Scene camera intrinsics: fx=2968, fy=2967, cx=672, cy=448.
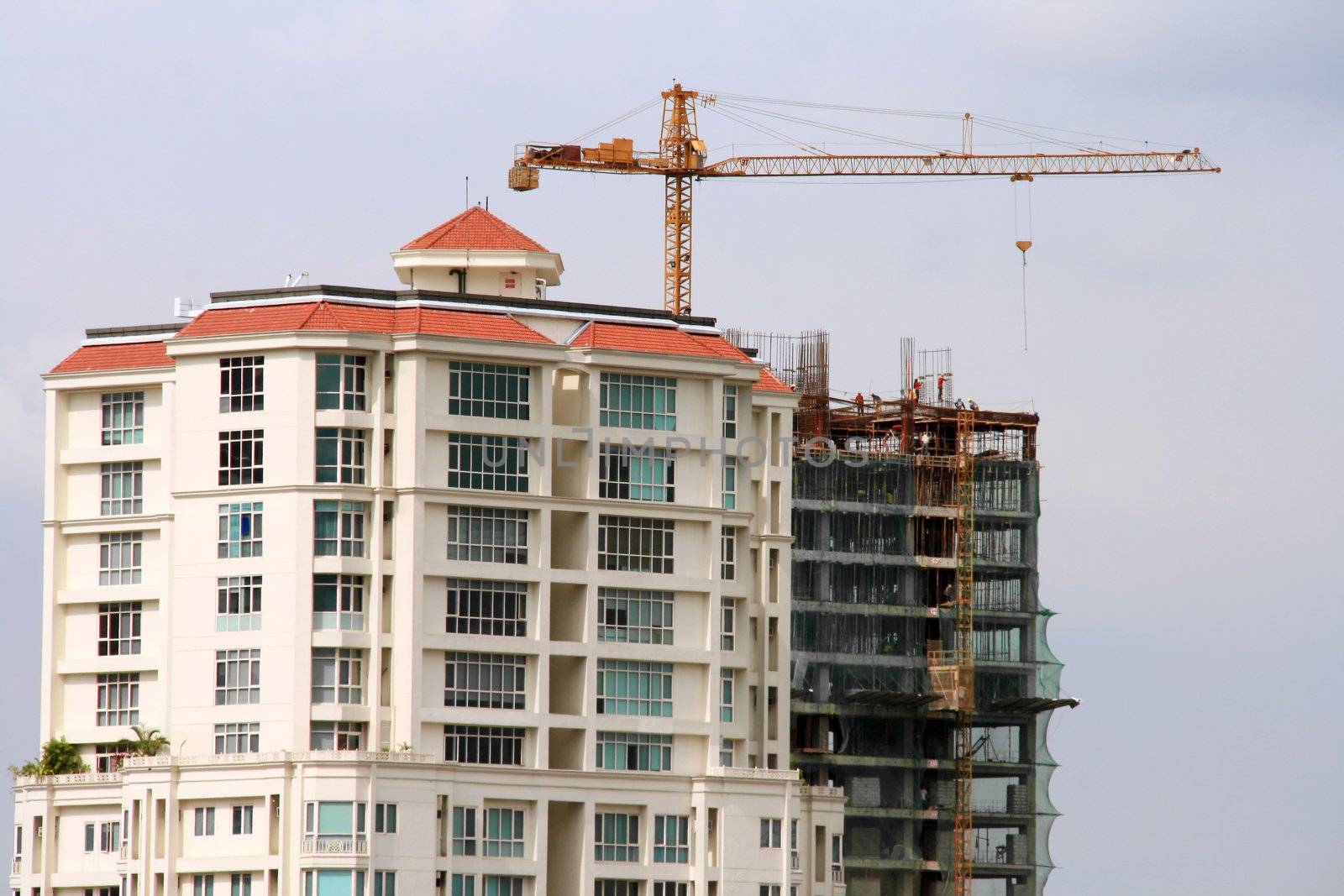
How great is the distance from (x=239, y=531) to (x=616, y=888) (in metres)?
24.4

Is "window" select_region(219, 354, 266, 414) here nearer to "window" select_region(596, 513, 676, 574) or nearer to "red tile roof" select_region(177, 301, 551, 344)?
"red tile roof" select_region(177, 301, 551, 344)

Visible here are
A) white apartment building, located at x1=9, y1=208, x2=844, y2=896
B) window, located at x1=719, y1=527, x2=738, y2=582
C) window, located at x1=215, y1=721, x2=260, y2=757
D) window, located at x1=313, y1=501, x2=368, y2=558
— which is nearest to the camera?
white apartment building, located at x1=9, y1=208, x2=844, y2=896

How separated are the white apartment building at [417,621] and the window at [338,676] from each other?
0.38 feet

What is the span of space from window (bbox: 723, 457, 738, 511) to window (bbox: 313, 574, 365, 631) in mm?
21185

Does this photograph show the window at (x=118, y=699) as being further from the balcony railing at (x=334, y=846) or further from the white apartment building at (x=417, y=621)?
the balcony railing at (x=334, y=846)

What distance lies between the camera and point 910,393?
18462 cm

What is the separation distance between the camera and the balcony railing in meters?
132

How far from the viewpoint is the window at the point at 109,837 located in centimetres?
14412

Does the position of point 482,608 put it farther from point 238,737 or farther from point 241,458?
point 241,458

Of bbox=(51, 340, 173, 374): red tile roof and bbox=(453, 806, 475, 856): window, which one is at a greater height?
bbox=(51, 340, 173, 374): red tile roof

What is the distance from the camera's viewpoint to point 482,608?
140 m

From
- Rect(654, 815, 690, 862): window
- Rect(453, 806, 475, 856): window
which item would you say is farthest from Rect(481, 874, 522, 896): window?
Rect(654, 815, 690, 862): window

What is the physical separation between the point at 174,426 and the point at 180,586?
7743mm

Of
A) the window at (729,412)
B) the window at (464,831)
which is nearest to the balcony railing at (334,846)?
the window at (464,831)
